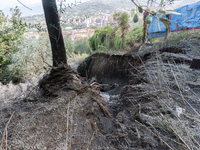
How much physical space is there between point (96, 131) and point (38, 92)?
4.00 ft

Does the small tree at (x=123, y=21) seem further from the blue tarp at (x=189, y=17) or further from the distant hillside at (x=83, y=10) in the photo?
the blue tarp at (x=189, y=17)

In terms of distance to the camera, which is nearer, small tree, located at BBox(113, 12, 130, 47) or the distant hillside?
the distant hillside

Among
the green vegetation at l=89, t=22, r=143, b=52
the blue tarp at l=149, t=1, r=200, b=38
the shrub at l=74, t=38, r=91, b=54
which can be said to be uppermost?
the blue tarp at l=149, t=1, r=200, b=38

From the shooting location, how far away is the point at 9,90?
316cm

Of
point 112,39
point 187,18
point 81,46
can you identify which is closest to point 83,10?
point 81,46

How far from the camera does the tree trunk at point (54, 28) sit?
2.09 metres

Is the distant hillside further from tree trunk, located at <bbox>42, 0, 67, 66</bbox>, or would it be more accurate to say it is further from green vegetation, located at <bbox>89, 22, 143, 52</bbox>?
green vegetation, located at <bbox>89, 22, 143, 52</bbox>

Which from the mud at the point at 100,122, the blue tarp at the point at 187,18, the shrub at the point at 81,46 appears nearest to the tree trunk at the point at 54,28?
the mud at the point at 100,122

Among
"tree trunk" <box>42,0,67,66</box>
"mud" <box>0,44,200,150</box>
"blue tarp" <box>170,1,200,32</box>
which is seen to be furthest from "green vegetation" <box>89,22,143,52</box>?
"mud" <box>0,44,200,150</box>

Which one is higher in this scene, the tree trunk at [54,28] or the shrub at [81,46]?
the tree trunk at [54,28]

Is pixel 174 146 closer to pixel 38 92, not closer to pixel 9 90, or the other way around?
pixel 38 92

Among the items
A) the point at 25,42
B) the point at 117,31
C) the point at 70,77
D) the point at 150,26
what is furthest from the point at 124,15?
the point at 70,77

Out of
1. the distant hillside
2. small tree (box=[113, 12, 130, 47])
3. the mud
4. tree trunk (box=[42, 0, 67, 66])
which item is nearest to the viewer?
the mud

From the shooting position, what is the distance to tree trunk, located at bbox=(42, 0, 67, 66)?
2.09 m
